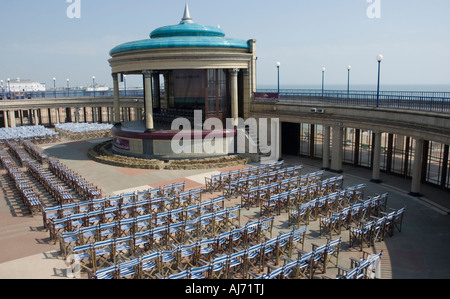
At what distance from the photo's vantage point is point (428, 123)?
64.2 feet

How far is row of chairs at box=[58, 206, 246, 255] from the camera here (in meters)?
13.5

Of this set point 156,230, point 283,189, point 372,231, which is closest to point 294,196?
point 283,189

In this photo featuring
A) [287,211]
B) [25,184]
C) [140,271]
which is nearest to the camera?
[140,271]

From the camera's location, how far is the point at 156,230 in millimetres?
13617

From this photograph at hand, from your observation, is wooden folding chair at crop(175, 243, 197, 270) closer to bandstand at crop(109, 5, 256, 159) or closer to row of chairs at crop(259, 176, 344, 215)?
row of chairs at crop(259, 176, 344, 215)

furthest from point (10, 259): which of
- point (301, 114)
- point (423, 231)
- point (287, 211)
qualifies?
point (301, 114)

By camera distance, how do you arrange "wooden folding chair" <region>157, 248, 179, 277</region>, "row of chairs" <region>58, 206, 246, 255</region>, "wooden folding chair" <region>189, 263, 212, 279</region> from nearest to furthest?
"wooden folding chair" <region>189, 263, 212, 279</region> → "wooden folding chair" <region>157, 248, 179, 277</region> → "row of chairs" <region>58, 206, 246, 255</region>

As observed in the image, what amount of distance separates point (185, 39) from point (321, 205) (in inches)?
762

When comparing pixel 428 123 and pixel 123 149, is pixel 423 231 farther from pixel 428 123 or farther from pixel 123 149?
pixel 123 149

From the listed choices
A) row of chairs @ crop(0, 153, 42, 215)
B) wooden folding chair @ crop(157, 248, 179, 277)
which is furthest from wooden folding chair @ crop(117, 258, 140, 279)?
row of chairs @ crop(0, 153, 42, 215)

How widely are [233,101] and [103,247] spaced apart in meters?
20.6

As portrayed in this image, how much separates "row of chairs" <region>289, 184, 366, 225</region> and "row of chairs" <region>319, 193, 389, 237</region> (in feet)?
2.14

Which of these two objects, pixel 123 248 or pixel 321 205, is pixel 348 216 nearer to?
pixel 321 205

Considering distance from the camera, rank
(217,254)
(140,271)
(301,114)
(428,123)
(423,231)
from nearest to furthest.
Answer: (140,271)
(217,254)
(423,231)
(428,123)
(301,114)
